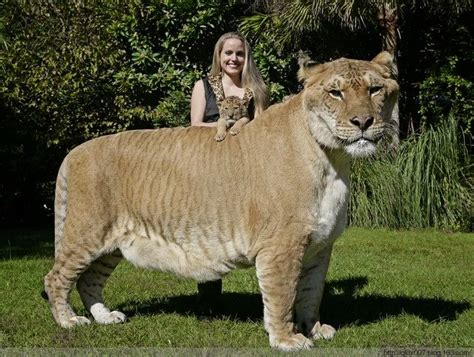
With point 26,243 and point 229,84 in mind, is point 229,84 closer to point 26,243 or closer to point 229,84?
point 229,84

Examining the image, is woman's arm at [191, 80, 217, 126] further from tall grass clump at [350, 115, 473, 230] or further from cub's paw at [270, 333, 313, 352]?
tall grass clump at [350, 115, 473, 230]

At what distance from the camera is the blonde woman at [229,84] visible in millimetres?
6824

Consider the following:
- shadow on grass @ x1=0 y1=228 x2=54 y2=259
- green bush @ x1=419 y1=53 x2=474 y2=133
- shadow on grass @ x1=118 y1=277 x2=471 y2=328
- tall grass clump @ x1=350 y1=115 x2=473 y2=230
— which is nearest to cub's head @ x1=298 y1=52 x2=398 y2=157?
shadow on grass @ x1=118 y1=277 x2=471 y2=328

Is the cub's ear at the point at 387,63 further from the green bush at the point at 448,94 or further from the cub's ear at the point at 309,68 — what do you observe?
the green bush at the point at 448,94

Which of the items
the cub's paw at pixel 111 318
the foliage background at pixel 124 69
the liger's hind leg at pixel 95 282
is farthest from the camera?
the foliage background at pixel 124 69

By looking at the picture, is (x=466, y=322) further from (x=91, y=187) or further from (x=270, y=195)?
(x=91, y=187)

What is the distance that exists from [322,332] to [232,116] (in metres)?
1.86

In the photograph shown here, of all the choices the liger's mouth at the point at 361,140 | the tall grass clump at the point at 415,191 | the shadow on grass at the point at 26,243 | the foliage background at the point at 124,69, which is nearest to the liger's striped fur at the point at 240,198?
the liger's mouth at the point at 361,140

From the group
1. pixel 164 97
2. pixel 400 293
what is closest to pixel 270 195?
pixel 400 293

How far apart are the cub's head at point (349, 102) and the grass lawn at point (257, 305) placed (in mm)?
1588

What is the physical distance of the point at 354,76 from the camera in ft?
17.8

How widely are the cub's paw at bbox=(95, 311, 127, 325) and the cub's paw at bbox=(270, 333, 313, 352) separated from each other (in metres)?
1.58

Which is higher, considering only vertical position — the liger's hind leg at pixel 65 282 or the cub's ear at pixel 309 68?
the cub's ear at pixel 309 68

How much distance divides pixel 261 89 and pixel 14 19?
456 inches
